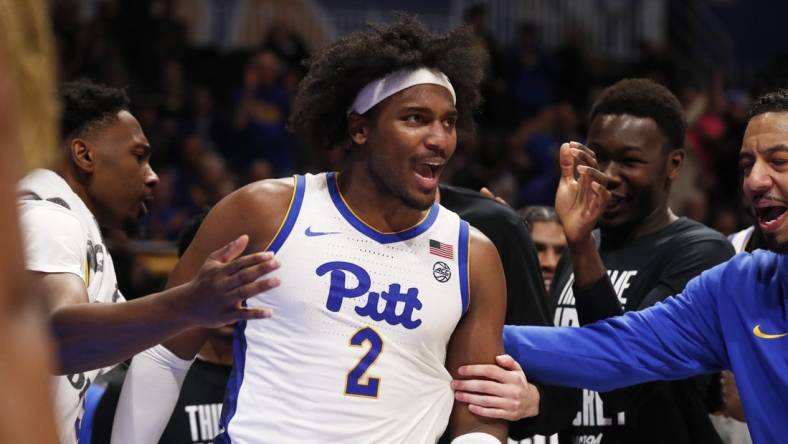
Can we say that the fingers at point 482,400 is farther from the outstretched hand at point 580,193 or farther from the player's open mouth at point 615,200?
the player's open mouth at point 615,200

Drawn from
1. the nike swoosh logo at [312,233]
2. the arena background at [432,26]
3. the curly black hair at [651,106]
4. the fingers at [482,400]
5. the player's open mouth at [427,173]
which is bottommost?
the fingers at [482,400]

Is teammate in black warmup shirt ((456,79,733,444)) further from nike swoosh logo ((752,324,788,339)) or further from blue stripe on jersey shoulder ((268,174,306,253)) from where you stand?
blue stripe on jersey shoulder ((268,174,306,253))

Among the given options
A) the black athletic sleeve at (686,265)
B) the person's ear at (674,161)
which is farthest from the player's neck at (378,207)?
the person's ear at (674,161)

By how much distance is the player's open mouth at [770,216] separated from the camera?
3455mm

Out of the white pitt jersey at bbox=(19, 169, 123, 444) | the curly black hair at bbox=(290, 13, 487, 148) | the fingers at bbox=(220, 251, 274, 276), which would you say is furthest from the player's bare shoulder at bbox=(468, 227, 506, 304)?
the white pitt jersey at bbox=(19, 169, 123, 444)

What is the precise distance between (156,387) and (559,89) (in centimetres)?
997

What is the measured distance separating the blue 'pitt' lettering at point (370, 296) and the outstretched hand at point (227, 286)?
0.70 meters

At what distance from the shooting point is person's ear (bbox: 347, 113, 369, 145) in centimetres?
365

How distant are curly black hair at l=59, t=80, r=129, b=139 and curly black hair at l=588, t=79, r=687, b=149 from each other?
201 centimetres

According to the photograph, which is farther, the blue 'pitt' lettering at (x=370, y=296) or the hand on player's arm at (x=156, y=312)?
the blue 'pitt' lettering at (x=370, y=296)

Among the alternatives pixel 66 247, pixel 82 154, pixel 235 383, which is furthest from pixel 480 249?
pixel 82 154

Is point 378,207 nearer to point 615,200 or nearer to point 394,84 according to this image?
point 394,84

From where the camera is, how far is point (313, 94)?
3.76 meters

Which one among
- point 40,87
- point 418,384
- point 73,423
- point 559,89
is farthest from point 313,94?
point 559,89
